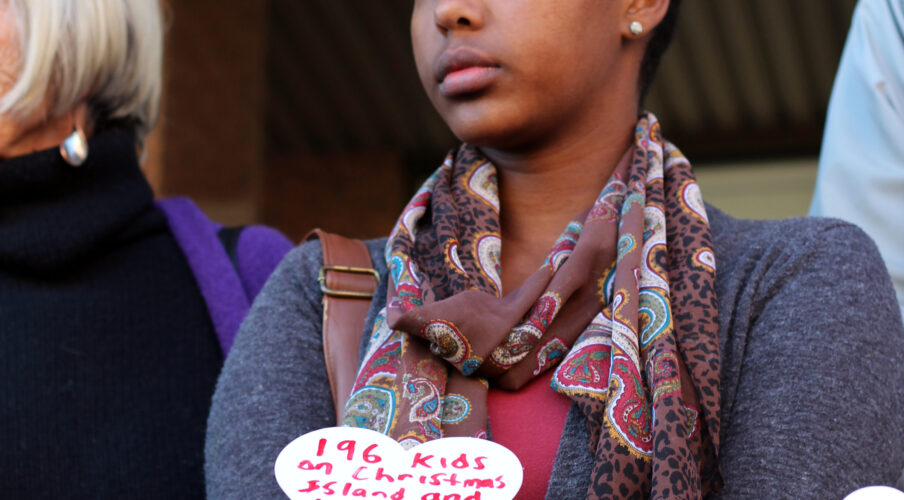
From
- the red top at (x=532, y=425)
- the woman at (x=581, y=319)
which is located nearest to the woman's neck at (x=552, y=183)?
the woman at (x=581, y=319)

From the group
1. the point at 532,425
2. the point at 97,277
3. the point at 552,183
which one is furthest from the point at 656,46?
the point at 97,277

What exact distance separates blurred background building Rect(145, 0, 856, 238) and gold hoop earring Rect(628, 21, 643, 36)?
9.76ft

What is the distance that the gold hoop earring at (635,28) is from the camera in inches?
55.2

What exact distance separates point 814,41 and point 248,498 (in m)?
5.52

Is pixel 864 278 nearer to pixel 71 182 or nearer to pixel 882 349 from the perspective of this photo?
pixel 882 349

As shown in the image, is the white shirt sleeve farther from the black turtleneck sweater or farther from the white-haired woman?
the black turtleneck sweater

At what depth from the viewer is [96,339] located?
1.64 m

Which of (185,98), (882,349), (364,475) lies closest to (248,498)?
(364,475)

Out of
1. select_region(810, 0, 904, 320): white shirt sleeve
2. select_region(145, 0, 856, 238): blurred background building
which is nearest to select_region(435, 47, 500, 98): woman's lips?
select_region(810, 0, 904, 320): white shirt sleeve

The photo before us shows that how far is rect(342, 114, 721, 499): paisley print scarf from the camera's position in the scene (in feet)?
3.47

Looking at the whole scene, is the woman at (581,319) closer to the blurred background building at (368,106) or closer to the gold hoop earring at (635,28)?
the gold hoop earring at (635,28)

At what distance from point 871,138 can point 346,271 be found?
0.96 m

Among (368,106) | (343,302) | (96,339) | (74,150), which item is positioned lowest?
(368,106)

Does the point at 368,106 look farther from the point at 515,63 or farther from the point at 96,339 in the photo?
the point at 515,63
